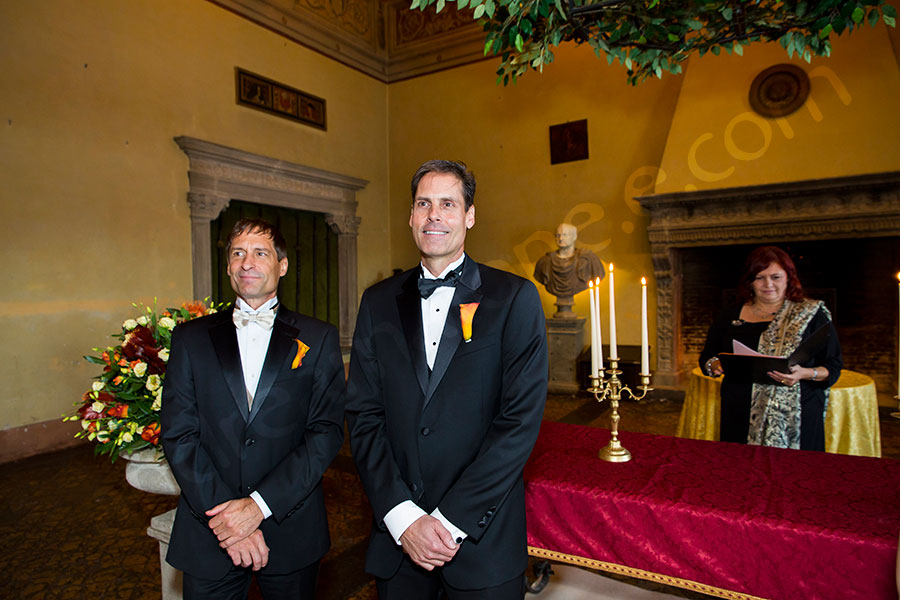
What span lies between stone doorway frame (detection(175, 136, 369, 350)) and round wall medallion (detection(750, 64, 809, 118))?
4755 millimetres

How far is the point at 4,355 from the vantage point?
4.15 m

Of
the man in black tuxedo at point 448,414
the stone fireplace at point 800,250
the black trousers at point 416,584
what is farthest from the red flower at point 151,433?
the stone fireplace at point 800,250

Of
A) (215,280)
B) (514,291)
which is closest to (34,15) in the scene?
(215,280)

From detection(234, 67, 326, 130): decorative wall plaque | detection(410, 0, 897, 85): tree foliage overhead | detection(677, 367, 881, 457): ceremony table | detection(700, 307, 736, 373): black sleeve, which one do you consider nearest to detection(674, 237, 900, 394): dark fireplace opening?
detection(677, 367, 881, 457): ceremony table

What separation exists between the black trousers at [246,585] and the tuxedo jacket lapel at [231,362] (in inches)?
16.6

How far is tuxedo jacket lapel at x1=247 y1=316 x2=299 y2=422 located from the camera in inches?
58.0

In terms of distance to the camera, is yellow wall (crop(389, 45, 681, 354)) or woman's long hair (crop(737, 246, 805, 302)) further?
yellow wall (crop(389, 45, 681, 354))

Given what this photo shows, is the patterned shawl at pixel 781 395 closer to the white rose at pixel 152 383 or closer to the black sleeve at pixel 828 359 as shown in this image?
the black sleeve at pixel 828 359

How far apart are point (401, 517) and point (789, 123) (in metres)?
5.63

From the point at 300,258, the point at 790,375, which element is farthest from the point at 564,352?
the point at 790,375

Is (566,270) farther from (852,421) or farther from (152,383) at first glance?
(152,383)

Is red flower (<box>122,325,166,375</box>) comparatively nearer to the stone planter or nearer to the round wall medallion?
the stone planter

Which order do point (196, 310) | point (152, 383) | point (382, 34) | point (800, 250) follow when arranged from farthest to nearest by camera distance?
1. point (382, 34)
2. point (800, 250)
3. point (196, 310)
4. point (152, 383)

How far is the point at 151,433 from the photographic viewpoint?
180 cm
